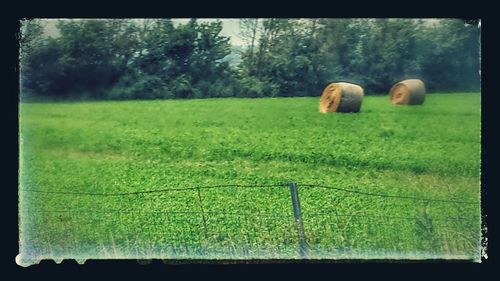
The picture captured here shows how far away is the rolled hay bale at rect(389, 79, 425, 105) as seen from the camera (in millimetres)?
11641

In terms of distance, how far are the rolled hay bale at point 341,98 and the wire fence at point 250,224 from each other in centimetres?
76

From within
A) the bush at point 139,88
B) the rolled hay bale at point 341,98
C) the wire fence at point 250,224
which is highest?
the bush at point 139,88

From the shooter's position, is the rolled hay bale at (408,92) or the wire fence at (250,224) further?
the rolled hay bale at (408,92)

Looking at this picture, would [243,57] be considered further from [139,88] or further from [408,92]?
[408,92]

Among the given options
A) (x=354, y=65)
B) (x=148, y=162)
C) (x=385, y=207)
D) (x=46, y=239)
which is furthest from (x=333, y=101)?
(x=46, y=239)

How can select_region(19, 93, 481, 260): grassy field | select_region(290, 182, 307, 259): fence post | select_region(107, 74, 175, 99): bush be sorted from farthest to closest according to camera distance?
1. select_region(107, 74, 175, 99): bush
2. select_region(19, 93, 481, 260): grassy field
3. select_region(290, 182, 307, 259): fence post

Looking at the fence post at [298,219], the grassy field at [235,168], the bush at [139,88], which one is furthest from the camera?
the bush at [139,88]

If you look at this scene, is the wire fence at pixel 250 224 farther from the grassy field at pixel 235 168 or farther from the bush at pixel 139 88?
the bush at pixel 139 88

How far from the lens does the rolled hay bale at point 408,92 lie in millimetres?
11641

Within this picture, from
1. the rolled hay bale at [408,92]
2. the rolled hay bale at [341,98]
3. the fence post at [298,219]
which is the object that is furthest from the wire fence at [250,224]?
the rolled hay bale at [408,92]

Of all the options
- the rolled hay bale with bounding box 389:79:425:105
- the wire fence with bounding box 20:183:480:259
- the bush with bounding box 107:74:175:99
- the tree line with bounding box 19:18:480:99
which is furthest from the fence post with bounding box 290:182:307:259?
the bush with bounding box 107:74:175:99

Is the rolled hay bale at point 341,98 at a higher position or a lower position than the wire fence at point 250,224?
higher

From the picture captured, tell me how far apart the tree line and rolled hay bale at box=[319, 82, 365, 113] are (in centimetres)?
8

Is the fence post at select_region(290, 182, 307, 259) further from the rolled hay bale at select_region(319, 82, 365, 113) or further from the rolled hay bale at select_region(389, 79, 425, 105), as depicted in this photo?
the rolled hay bale at select_region(389, 79, 425, 105)
